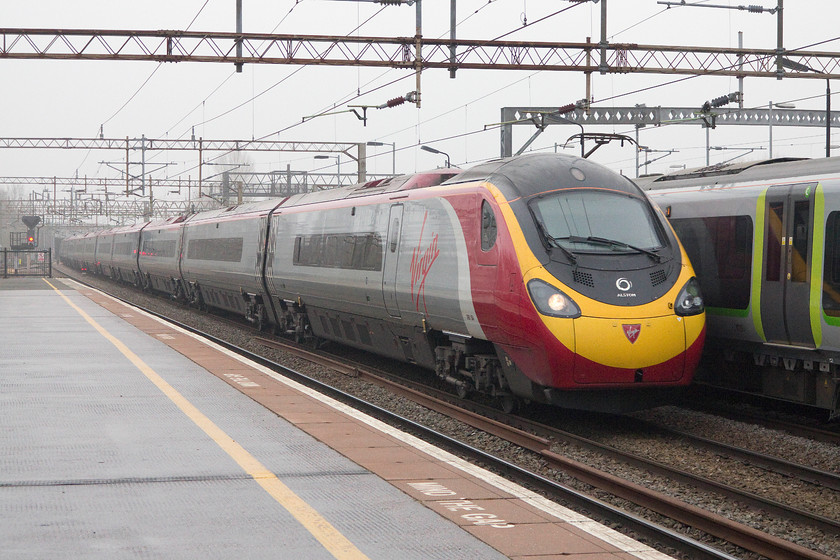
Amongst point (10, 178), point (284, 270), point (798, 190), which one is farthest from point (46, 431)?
point (10, 178)

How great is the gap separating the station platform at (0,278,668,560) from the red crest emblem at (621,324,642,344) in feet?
8.47

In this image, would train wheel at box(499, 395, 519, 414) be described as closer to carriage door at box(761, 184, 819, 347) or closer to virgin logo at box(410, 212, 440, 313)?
virgin logo at box(410, 212, 440, 313)

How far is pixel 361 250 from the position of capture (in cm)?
1529

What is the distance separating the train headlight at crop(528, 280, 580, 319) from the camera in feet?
32.6

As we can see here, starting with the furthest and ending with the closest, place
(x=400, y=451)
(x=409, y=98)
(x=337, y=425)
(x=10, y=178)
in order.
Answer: (x=10, y=178), (x=409, y=98), (x=337, y=425), (x=400, y=451)

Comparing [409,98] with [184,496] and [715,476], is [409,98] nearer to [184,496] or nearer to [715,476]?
[715,476]

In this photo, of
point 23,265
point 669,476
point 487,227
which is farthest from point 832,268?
point 23,265

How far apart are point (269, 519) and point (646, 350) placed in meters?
5.17

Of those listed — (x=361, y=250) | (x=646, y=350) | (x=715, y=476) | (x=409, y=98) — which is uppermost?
(x=409, y=98)

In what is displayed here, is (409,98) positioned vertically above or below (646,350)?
above

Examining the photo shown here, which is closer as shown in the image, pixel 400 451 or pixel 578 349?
pixel 400 451

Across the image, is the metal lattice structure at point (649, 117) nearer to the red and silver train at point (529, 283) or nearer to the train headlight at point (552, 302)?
the red and silver train at point (529, 283)

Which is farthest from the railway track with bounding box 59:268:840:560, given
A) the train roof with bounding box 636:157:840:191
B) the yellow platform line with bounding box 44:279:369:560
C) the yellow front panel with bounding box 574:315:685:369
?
the train roof with bounding box 636:157:840:191

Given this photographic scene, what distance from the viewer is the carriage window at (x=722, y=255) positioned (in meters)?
11.6
